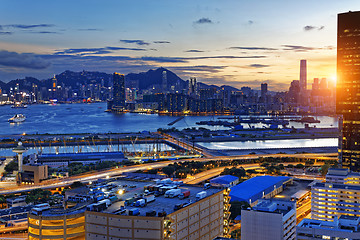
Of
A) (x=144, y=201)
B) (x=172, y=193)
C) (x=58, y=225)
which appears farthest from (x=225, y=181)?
(x=58, y=225)

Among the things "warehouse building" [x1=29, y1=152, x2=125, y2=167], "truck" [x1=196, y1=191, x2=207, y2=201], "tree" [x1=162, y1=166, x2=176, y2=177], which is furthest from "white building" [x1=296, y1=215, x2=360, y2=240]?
"warehouse building" [x1=29, y1=152, x2=125, y2=167]

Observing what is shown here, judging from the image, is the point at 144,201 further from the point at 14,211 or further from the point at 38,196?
the point at 38,196

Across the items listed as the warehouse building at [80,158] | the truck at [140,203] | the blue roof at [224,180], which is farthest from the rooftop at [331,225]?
the warehouse building at [80,158]

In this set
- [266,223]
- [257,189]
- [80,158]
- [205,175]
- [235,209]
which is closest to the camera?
[266,223]

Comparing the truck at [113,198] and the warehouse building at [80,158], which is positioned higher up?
the truck at [113,198]

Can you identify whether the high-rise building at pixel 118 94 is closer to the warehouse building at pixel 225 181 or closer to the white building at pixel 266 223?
the warehouse building at pixel 225 181

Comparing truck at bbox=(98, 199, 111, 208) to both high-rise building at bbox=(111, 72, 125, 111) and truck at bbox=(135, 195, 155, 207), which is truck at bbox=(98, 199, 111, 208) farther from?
high-rise building at bbox=(111, 72, 125, 111)
